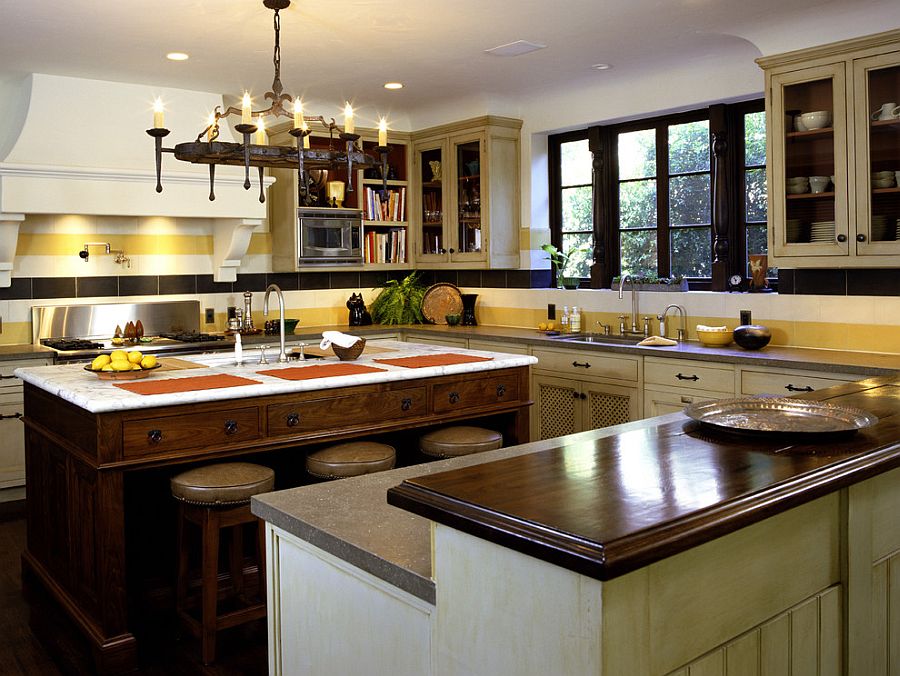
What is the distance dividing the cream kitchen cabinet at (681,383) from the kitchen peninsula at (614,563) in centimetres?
273

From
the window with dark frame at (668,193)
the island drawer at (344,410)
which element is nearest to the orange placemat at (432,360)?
the island drawer at (344,410)

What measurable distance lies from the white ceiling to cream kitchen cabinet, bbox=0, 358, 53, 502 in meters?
1.88

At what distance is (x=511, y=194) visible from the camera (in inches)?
263

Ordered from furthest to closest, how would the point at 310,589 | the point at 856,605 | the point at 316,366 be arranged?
the point at 316,366 < the point at 310,589 < the point at 856,605

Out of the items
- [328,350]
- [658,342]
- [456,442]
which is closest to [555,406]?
[658,342]

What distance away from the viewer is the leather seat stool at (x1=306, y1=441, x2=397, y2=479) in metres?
3.38

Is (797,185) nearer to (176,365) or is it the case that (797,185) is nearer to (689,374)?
(689,374)

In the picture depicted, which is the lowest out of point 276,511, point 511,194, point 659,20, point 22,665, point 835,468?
point 22,665

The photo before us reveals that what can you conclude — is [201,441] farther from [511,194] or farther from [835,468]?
[511,194]

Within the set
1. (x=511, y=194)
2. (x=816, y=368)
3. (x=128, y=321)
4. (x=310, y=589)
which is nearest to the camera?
(x=310, y=589)

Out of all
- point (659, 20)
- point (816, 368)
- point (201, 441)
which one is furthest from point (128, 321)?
point (816, 368)

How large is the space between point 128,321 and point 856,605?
5.45 metres

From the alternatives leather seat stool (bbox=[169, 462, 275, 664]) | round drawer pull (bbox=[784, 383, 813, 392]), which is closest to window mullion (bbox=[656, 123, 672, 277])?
round drawer pull (bbox=[784, 383, 813, 392])

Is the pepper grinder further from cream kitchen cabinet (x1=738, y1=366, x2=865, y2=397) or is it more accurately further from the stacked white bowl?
the stacked white bowl
